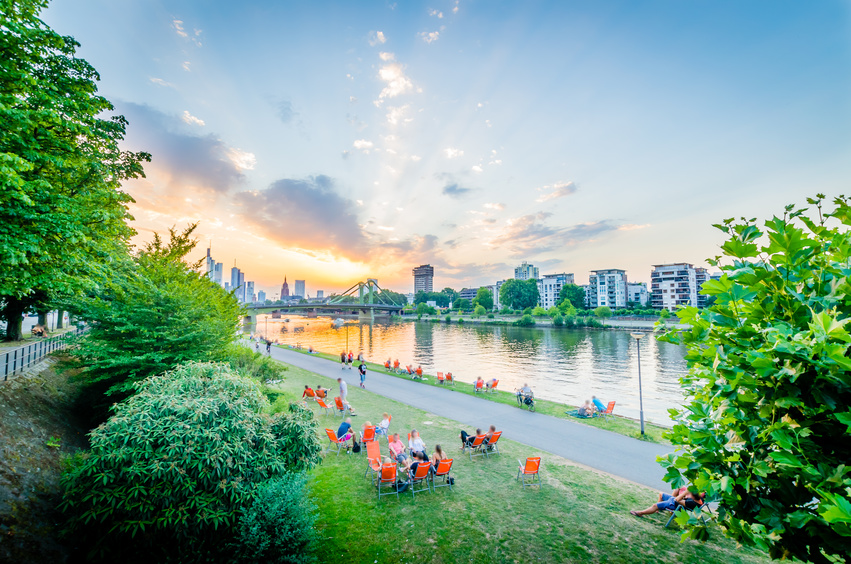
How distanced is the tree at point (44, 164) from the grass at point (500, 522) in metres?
7.82

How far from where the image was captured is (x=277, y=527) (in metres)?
5.46

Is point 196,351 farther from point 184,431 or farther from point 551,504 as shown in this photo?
point 551,504

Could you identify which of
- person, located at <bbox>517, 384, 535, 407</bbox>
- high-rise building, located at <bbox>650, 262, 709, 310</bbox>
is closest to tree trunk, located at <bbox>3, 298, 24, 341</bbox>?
person, located at <bbox>517, 384, 535, 407</bbox>

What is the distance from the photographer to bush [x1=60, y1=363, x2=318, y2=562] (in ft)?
16.9

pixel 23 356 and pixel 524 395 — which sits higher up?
pixel 23 356

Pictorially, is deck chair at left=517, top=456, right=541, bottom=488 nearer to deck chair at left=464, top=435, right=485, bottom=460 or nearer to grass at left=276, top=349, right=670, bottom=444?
deck chair at left=464, top=435, right=485, bottom=460

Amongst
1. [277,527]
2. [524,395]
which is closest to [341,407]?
[524,395]

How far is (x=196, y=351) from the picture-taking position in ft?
36.9

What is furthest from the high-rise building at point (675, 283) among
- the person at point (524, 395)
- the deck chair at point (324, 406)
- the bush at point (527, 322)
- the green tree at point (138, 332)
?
the green tree at point (138, 332)

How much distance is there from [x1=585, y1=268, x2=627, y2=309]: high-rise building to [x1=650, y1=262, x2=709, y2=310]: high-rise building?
11.5 meters

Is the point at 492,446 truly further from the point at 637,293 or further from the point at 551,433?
the point at 637,293

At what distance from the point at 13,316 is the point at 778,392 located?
1148 inches

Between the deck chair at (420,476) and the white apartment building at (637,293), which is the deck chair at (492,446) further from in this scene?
the white apartment building at (637,293)

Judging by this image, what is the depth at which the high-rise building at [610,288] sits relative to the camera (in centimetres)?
12419
